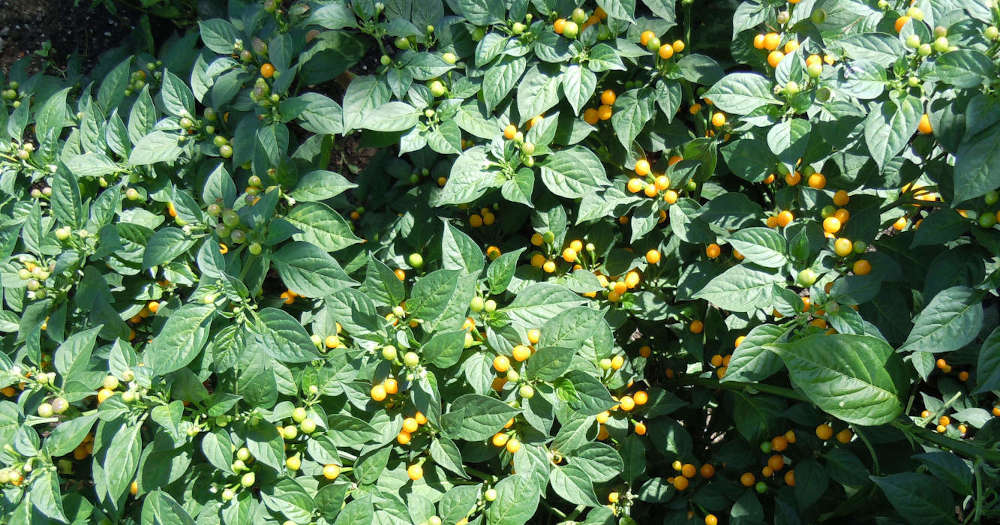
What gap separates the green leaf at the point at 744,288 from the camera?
1.99 m

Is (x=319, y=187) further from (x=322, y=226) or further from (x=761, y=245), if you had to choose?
(x=761, y=245)

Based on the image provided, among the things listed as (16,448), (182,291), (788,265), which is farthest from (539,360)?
(16,448)

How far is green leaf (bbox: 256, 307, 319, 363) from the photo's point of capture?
198 cm

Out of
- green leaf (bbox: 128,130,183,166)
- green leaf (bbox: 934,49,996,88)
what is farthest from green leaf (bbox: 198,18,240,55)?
green leaf (bbox: 934,49,996,88)

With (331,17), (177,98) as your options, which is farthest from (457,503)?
(177,98)

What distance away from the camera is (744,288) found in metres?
2.01

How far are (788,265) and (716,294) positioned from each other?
0.77 ft

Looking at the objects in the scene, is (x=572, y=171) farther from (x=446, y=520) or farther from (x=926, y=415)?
(x=926, y=415)

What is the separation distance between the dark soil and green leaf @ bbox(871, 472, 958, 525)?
4090mm

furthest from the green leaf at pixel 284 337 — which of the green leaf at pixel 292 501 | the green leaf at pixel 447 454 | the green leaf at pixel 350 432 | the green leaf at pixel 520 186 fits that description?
the green leaf at pixel 520 186

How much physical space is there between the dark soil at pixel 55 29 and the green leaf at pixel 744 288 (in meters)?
3.44

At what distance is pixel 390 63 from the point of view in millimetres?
2332

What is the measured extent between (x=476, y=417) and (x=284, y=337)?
0.64 metres

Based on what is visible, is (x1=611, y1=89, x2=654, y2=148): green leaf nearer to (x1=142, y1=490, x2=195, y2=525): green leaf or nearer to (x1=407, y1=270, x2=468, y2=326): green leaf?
(x1=407, y1=270, x2=468, y2=326): green leaf
